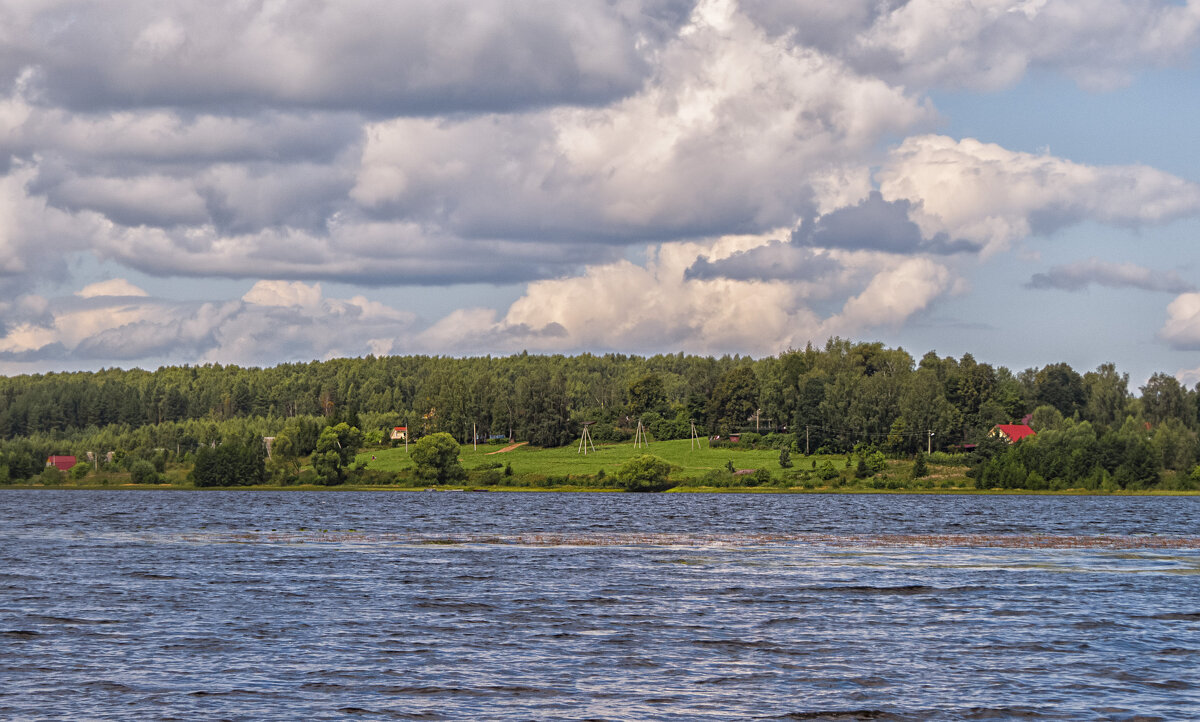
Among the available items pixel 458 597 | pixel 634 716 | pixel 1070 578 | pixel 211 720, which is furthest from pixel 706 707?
pixel 1070 578

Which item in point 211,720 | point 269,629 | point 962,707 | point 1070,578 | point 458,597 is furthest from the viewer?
point 1070,578

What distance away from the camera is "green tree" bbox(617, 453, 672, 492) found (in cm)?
19350

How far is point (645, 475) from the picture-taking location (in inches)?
7628

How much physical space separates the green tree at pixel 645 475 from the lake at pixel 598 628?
111163 millimetres

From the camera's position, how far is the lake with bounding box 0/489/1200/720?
90.0 ft

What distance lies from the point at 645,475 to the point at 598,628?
512 ft

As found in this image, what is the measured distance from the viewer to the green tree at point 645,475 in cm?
19350

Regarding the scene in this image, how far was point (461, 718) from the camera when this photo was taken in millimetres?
25547

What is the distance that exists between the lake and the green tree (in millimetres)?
111163

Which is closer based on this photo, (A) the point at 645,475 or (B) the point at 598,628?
(B) the point at 598,628

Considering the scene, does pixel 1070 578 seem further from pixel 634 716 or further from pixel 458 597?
pixel 634 716

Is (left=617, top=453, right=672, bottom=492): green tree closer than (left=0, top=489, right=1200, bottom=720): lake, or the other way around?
(left=0, top=489, right=1200, bottom=720): lake

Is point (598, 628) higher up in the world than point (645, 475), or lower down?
higher up

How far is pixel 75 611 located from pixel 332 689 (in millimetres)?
19080
